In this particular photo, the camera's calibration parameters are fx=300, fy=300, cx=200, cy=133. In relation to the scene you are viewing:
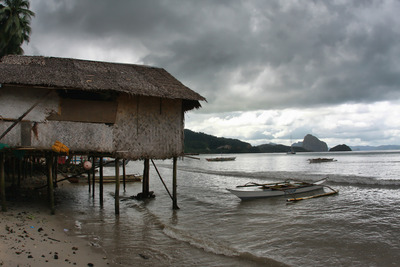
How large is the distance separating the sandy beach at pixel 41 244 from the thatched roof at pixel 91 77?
442 cm

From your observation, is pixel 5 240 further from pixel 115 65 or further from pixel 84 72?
pixel 115 65

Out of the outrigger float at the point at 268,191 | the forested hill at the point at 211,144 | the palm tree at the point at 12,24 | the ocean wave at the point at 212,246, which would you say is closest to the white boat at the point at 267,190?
the outrigger float at the point at 268,191

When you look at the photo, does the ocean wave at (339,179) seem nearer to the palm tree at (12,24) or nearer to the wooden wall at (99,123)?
the wooden wall at (99,123)

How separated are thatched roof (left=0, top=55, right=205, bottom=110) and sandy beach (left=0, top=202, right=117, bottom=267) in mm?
4417

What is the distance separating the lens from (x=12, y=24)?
24.8 metres

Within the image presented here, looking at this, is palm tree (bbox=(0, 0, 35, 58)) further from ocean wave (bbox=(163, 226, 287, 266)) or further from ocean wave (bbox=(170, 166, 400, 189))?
ocean wave (bbox=(170, 166, 400, 189))

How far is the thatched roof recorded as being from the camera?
10.2 metres

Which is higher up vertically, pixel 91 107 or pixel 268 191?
pixel 91 107

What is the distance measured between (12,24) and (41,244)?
2416cm

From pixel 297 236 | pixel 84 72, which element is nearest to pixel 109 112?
pixel 84 72

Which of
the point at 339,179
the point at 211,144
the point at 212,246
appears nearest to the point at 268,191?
the point at 212,246

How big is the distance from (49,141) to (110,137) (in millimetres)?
2058

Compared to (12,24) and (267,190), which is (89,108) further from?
(12,24)

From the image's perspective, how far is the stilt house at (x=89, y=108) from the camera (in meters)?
10.2
